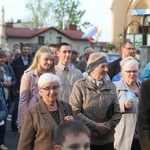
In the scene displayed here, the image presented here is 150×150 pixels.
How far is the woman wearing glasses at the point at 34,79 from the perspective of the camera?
22.1 feet

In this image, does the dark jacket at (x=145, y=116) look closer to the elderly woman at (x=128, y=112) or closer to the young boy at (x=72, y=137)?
the young boy at (x=72, y=137)

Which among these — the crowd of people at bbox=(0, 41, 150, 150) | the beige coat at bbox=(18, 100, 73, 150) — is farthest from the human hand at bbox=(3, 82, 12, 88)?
the beige coat at bbox=(18, 100, 73, 150)

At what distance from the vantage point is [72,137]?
340 cm

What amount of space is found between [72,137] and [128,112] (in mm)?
3285

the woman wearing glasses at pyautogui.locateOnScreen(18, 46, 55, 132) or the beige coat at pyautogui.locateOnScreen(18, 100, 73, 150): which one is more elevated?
the woman wearing glasses at pyautogui.locateOnScreen(18, 46, 55, 132)

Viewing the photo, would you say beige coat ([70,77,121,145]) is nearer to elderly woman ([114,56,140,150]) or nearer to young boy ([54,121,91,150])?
elderly woman ([114,56,140,150])

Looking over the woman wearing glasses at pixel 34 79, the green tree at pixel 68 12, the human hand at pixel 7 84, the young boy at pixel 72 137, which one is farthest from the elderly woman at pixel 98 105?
the green tree at pixel 68 12

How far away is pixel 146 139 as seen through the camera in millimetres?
4691

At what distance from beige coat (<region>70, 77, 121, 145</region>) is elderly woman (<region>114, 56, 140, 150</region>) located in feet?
1.32

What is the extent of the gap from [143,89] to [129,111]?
6.29ft

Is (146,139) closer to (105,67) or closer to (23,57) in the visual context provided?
(105,67)

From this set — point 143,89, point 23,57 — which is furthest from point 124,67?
point 23,57

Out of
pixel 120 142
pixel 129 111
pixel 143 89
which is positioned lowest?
Answer: pixel 120 142

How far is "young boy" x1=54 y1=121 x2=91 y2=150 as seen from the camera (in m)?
3.35
